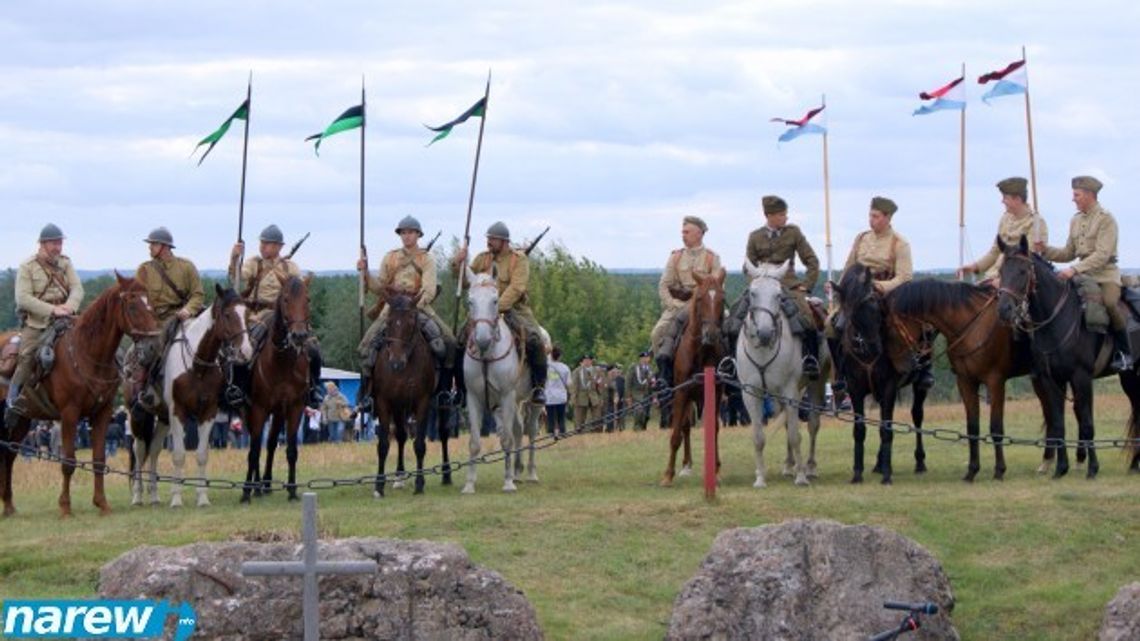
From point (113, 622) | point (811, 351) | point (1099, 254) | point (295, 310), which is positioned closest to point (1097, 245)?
point (1099, 254)

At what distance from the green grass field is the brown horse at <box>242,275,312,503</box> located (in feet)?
2.53

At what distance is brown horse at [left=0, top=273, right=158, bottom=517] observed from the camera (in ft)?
72.0

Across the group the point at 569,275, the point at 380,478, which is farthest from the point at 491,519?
the point at 569,275

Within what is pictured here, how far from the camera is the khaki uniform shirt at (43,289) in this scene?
886 inches

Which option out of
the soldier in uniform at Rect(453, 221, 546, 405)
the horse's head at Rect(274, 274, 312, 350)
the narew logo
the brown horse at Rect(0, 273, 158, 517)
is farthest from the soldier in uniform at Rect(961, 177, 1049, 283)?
the narew logo

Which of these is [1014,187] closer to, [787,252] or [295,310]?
[787,252]

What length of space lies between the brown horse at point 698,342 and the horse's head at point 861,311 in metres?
1.39

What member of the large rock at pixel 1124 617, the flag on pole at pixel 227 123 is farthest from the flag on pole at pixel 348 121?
the large rock at pixel 1124 617

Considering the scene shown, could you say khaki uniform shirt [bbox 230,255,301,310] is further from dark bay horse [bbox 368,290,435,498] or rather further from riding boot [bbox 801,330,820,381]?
riding boot [bbox 801,330,820,381]

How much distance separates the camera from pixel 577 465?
26875 mm

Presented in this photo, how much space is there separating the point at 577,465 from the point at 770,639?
1139 centimetres

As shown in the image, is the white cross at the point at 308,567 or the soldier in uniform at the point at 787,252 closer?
the white cross at the point at 308,567

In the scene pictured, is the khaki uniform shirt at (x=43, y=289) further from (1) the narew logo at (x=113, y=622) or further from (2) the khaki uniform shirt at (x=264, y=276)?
(1) the narew logo at (x=113, y=622)

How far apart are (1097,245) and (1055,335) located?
3.83ft
